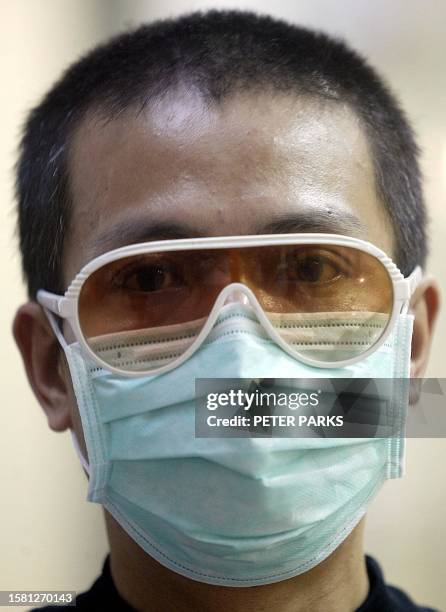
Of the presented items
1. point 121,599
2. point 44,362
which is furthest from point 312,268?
point 121,599

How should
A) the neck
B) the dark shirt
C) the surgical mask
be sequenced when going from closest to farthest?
the surgical mask, the neck, the dark shirt

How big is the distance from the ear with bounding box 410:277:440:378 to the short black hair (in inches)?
2.0

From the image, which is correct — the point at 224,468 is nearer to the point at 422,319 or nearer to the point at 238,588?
the point at 238,588

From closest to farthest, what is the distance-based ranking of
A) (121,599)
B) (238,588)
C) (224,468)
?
(224,468) < (238,588) < (121,599)

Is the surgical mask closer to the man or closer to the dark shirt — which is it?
Answer: the man

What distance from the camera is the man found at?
92cm

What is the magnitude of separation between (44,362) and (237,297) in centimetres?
44

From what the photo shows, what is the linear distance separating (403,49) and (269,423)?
1.30m

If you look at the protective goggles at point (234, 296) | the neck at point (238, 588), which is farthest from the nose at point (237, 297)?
the neck at point (238, 588)

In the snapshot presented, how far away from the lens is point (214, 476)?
90 centimetres

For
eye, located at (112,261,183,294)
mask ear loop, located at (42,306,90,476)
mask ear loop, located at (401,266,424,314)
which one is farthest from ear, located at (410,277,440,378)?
mask ear loop, located at (42,306,90,476)

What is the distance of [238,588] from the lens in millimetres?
999

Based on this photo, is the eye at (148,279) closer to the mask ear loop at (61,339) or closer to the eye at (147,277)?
the eye at (147,277)

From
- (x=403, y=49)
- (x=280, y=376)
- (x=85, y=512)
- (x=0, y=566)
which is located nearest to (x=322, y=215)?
(x=280, y=376)
